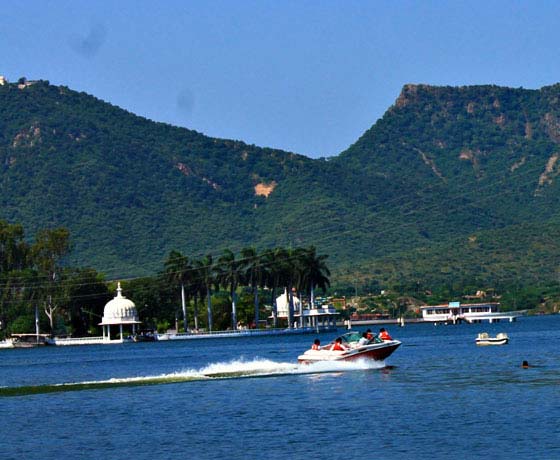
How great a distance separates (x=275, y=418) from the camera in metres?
57.8

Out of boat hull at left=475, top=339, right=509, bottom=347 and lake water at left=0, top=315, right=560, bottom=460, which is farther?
boat hull at left=475, top=339, right=509, bottom=347

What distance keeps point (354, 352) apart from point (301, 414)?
24236 mm

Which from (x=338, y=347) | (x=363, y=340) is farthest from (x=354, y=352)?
(x=363, y=340)

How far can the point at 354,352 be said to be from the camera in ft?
271

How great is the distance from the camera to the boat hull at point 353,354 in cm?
8238

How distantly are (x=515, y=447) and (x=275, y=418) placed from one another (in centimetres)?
1358

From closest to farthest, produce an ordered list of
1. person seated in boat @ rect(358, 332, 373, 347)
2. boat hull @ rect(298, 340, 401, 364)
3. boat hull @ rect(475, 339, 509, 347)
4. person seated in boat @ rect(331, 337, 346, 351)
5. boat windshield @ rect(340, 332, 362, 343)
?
boat hull @ rect(298, 340, 401, 364)
person seated in boat @ rect(331, 337, 346, 351)
person seated in boat @ rect(358, 332, 373, 347)
boat windshield @ rect(340, 332, 362, 343)
boat hull @ rect(475, 339, 509, 347)

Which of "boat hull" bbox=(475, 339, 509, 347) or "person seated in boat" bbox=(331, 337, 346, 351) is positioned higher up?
"boat hull" bbox=(475, 339, 509, 347)

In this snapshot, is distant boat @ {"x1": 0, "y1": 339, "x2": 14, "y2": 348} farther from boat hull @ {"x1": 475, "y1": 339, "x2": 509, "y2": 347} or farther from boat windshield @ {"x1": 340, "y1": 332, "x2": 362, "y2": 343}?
boat windshield @ {"x1": 340, "y1": 332, "x2": 362, "y2": 343}

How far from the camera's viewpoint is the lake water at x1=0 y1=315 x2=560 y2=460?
48875 millimetres

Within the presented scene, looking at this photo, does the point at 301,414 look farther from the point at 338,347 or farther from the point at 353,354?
the point at 338,347

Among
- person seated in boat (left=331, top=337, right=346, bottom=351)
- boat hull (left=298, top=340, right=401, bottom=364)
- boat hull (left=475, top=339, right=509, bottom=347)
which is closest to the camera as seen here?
boat hull (left=298, top=340, right=401, bottom=364)

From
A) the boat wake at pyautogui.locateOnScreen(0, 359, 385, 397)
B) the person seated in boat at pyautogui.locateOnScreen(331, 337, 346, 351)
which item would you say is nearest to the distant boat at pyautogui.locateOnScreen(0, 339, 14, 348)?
the boat wake at pyautogui.locateOnScreen(0, 359, 385, 397)

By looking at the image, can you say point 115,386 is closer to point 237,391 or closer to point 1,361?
point 237,391
